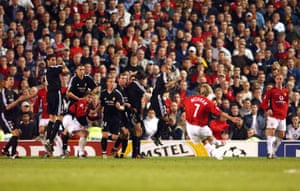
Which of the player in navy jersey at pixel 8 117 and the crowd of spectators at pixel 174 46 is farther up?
the crowd of spectators at pixel 174 46

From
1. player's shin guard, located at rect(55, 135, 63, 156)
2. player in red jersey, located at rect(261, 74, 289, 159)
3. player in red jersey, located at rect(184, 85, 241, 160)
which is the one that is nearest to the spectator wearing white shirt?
player in red jersey, located at rect(261, 74, 289, 159)

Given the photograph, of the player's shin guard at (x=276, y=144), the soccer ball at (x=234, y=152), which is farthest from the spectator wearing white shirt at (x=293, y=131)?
the player's shin guard at (x=276, y=144)

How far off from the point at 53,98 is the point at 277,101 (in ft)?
19.2

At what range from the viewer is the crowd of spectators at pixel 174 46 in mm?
26906

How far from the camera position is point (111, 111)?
23.2 metres

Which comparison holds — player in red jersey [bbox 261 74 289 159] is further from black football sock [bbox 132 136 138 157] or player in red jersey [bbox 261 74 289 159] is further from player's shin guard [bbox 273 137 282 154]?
black football sock [bbox 132 136 138 157]

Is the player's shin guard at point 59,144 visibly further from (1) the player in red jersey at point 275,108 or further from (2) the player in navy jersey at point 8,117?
(1) the player in red jersey at point 275,108

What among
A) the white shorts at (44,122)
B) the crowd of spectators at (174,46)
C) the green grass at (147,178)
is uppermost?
the crowd of spectators at (174,46)

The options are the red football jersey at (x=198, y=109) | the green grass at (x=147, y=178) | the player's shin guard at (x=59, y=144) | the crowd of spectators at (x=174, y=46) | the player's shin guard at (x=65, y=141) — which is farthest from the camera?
the crowd of spectators at (x=174, y=46)

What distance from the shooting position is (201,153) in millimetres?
25750

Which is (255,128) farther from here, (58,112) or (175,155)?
(58,112)

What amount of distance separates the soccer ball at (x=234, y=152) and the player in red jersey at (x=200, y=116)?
4.35 m

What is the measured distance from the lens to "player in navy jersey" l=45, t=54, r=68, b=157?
904 inches

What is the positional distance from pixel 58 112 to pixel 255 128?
263 inches
